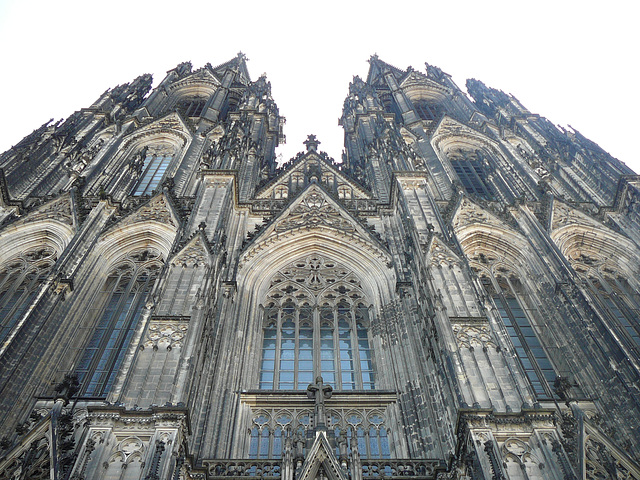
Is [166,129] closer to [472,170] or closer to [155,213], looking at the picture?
[155,213]

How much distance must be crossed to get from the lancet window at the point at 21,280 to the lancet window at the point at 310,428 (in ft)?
21.0

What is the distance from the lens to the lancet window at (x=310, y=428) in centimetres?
1166

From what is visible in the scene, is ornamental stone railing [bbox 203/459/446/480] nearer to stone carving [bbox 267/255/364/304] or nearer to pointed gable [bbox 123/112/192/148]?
stone carving [bbox 267/255/364/304]

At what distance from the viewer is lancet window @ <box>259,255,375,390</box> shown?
539 inches

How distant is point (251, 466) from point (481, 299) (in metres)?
5.65

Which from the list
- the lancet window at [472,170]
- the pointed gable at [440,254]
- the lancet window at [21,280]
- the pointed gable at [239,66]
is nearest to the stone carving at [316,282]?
the pointed gable at [440,254]

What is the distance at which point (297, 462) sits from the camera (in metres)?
10.1

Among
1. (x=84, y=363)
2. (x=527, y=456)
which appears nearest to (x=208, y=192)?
(x=84, y=363)

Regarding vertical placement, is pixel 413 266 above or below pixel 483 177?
below

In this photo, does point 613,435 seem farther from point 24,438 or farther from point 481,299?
point 24,438

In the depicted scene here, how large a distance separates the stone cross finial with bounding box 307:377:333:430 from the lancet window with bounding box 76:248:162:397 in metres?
4.28

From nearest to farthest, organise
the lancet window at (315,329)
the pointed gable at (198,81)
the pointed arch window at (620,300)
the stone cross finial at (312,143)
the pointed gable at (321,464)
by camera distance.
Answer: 1. the pointed gable at (321,464)
2. the lancet window at (315,329)
3. the pointed arch window at (620,300)
4. the stone cross finial at (312,143)
5. the pointed gable at (198,81)

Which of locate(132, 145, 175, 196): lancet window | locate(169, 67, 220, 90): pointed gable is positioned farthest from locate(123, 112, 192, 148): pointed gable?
locate(169, 67, 220, 90): pointed gable

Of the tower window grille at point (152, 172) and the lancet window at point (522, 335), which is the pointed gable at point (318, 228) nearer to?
the lancet window at point (522, 335)
